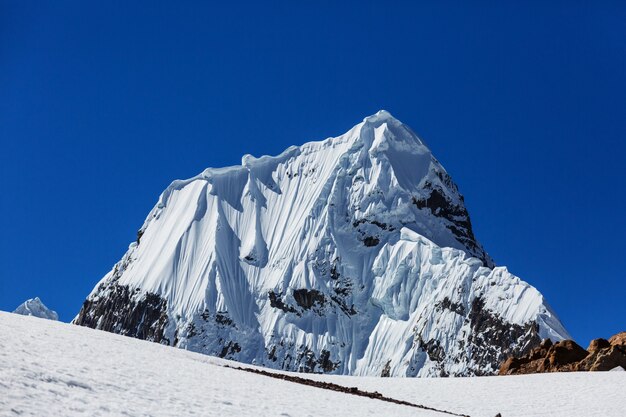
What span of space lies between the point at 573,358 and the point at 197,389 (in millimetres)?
34937

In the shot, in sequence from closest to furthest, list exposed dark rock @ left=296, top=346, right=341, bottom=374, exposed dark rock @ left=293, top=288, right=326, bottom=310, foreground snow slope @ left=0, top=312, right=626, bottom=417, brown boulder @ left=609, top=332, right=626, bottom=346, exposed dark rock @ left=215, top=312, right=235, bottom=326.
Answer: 1. foreground snow slope @ left=0, top=312, right=626, bottom=417
2. brown boulder @ left=609, top=332, right=626, bottom=346
3. exposed dark rock @ left=296, top=346, right=341, bottom=374
4. exposed dark rock @ left=215, top=312, right=235, bottom=326
5. exposed dark rock @ left=293, top=288, right=326, bottom=310

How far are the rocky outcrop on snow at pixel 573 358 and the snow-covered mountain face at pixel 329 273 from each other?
66857 millimetres

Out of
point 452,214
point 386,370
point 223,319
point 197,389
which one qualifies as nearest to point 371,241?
point 452,214

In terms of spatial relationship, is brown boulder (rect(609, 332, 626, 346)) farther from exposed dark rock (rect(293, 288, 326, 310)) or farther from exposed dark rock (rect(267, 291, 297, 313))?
exposed dark rock (rect(267, 291, 297, 313))

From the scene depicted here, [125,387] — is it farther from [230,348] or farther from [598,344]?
[230,348]

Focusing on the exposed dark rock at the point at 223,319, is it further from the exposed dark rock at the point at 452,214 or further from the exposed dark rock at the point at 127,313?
the exposed dark rock at the point at 452,214

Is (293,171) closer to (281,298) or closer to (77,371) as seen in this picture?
(281,298)

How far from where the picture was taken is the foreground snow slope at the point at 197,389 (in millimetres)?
15477

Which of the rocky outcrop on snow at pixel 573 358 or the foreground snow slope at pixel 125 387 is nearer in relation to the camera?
the foreground snow slope at pixel 125 387

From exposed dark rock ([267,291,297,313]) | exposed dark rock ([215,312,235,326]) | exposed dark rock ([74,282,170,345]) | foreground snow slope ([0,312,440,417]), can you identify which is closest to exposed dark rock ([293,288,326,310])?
exposed dark rock ([267,291,297,313])

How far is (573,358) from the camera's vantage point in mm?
47781

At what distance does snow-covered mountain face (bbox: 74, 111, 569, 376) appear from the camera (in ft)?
434

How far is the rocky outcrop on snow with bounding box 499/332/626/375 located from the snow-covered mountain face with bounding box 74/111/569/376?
66857 millimetres

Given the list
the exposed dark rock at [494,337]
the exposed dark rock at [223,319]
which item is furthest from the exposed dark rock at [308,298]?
the exposed dark rock at [494,337]
